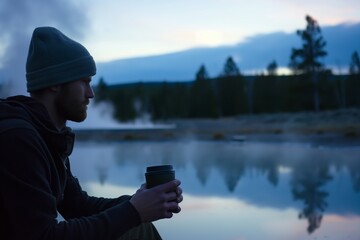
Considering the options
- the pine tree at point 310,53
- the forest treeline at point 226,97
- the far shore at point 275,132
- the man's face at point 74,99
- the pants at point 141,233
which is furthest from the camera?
the forest treeline at point 226,97

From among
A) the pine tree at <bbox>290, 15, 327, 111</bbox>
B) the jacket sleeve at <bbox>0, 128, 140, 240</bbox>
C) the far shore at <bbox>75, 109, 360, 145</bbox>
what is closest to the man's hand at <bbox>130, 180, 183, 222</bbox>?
the jacket sleeve at <bbox>0, 128, 140, 240</bbox>

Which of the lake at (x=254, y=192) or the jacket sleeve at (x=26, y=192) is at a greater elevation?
the jacket sleeve at (x=26, y=192)

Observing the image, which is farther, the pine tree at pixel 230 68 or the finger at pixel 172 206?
the pine tree at pixel 230 68

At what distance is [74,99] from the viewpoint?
5.85 ft

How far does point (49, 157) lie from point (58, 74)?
31 cm

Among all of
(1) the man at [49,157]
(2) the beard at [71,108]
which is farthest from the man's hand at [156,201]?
(2) the beard at [71,108]

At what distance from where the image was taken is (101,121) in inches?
1345

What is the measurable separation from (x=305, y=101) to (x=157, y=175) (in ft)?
136

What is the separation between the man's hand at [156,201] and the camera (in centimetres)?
166

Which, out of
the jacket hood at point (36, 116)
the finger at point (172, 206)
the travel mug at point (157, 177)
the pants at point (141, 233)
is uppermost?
the jacket hood at point (36, 116)

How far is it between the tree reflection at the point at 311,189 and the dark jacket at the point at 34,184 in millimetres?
3129

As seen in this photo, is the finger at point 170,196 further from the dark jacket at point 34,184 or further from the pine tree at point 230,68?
the pine tree at point 230,68

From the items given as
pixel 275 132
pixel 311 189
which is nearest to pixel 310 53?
pixel 275 132

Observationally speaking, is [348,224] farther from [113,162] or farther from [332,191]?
[113,162]
